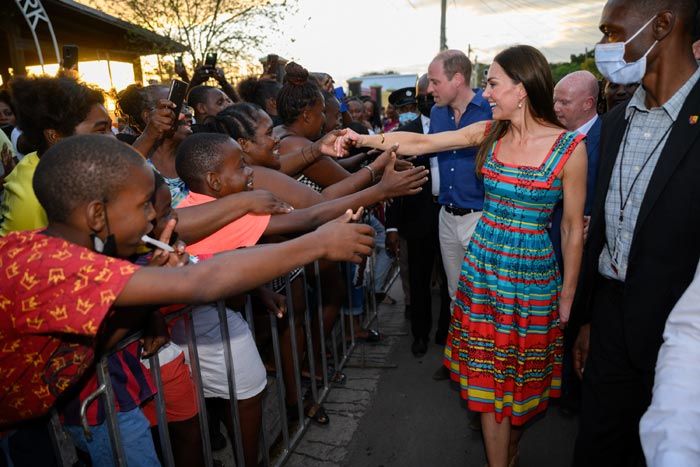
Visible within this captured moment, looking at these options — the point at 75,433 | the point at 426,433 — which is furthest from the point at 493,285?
the point at 75,433

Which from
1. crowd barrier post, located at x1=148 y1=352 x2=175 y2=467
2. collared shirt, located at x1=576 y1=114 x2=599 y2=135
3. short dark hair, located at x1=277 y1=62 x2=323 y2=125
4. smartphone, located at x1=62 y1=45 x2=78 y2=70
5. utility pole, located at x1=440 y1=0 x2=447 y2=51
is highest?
utility pole, located at x1=440 y1=0 x2=447 y2=51

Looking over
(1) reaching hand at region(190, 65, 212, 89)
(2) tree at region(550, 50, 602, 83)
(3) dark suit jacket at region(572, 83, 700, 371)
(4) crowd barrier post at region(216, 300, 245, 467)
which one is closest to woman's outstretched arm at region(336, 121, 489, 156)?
(3) dark suit jacket at region(572, 83, 700, 371)

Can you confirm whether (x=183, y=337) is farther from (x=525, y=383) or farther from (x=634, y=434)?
(x=634, y=434)

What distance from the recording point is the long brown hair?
9.05ft

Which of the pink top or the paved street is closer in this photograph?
the pink top

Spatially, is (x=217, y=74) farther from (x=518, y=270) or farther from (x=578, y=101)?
(x=518, y=270)

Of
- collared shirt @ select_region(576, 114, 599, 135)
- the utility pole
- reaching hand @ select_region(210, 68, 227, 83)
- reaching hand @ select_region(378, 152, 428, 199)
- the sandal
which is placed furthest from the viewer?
the utility pole

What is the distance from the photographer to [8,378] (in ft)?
5.40

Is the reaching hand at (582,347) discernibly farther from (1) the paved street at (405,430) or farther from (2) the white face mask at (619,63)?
(2) the white face mask at (619,63)

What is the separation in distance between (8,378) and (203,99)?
12.0 ft

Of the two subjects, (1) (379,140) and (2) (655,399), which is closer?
(2) (655,399)

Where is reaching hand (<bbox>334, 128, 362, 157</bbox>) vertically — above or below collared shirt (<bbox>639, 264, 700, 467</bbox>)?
above

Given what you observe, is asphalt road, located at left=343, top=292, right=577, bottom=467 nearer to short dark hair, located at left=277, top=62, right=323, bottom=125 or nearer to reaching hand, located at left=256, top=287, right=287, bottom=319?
reaching hand, located at left=256, top=287, right=287, bottom=319

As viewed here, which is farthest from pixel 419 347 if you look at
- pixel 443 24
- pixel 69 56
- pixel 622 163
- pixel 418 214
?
pixel 443 24
